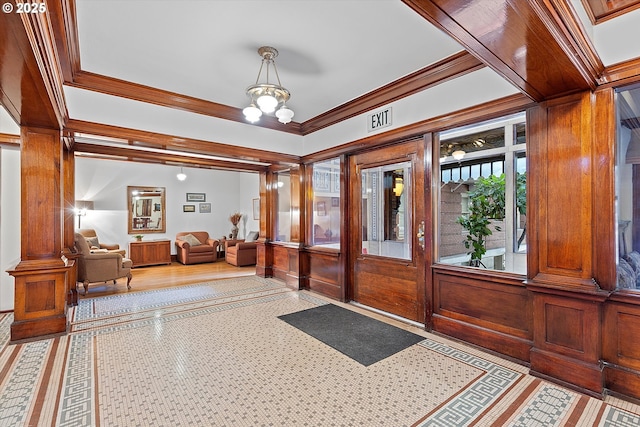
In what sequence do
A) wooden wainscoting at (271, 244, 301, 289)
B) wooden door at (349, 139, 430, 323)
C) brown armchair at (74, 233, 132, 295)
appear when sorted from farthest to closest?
wooden wainscoting at (271, 244, 301, 289) < brown armchair at (74, 233, 132, 295) < wooden door at (349, 139, 430, 323)

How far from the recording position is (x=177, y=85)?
12.4 feet

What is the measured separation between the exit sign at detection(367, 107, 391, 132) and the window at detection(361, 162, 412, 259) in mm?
530

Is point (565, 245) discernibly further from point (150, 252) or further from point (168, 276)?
point (150, 252)

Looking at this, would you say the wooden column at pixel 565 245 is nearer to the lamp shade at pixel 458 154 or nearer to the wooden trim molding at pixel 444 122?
the wooden trim molding at pixel 444 122

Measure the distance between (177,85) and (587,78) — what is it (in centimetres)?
399

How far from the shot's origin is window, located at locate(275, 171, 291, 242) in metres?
6.02

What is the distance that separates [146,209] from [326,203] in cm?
598

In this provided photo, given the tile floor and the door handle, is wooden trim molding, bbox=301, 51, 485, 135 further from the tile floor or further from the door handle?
the tile floor

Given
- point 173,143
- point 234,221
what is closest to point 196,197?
point 234,221

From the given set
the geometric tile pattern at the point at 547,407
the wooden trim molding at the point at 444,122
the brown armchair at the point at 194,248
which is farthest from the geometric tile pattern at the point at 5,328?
the geometric tile pattern at the point at 547,407

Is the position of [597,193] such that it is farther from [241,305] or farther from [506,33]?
[241,305]

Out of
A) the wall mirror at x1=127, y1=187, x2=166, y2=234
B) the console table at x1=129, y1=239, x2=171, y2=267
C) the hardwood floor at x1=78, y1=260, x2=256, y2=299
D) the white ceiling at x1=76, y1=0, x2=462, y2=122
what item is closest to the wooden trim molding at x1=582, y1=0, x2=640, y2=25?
the white ceiling at x1=76, y1=0, x2=462, y2=122

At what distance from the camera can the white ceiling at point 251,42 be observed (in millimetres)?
Answer: 2369

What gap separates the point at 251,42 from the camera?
2.83m
